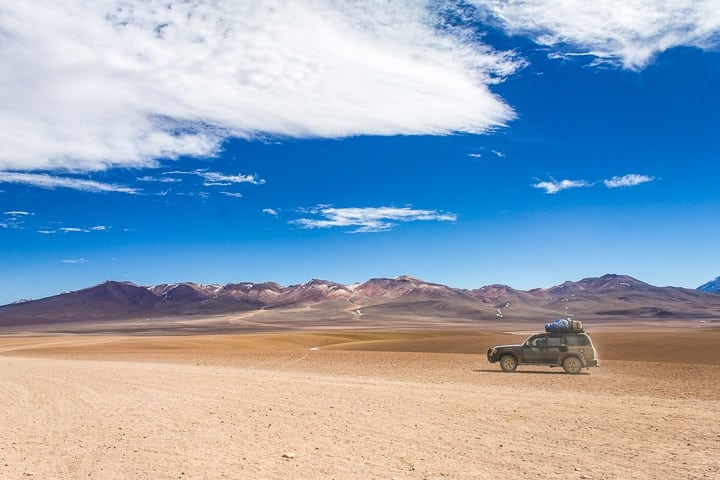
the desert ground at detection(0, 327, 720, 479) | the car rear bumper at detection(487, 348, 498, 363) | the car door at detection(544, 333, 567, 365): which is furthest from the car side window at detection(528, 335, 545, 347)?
the car rear bumper at detection(487, 348, 498, 363)

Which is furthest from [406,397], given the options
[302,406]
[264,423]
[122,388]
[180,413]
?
[122,388]

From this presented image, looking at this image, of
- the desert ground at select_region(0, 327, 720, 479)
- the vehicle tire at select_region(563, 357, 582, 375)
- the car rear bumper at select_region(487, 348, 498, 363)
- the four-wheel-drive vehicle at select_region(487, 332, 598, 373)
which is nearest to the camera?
the desert ground at select_region(0, 327, 720, 479)

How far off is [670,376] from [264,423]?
54.0 ft

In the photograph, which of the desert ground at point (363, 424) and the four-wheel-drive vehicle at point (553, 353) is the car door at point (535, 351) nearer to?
the four-wheel-drive vehicle at point (553, 353)

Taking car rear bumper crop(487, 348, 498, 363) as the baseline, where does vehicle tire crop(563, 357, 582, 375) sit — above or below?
below

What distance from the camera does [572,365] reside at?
2411 cm

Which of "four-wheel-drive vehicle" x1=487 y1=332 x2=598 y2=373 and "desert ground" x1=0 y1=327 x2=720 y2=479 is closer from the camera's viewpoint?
"desert ground" x1=0 y1=327 x2=720 y2=479

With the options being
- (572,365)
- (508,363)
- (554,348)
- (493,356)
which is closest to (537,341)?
(554,348)

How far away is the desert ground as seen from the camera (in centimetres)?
932

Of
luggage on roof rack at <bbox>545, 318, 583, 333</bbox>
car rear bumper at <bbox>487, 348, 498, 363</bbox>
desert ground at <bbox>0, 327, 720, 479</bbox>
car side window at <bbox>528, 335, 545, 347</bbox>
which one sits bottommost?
desert ground at <bbox>0, 327, 720, 479</bbox>

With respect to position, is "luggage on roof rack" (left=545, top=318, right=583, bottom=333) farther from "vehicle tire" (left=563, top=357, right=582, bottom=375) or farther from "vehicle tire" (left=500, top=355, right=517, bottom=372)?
"vehicle tire" (left=500, top=355, right=517, bottom=372)

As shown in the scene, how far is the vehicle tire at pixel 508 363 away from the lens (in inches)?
994

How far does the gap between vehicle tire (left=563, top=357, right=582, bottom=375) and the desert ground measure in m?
0.49

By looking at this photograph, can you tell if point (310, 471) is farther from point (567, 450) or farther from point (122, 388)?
point (122, 388)
